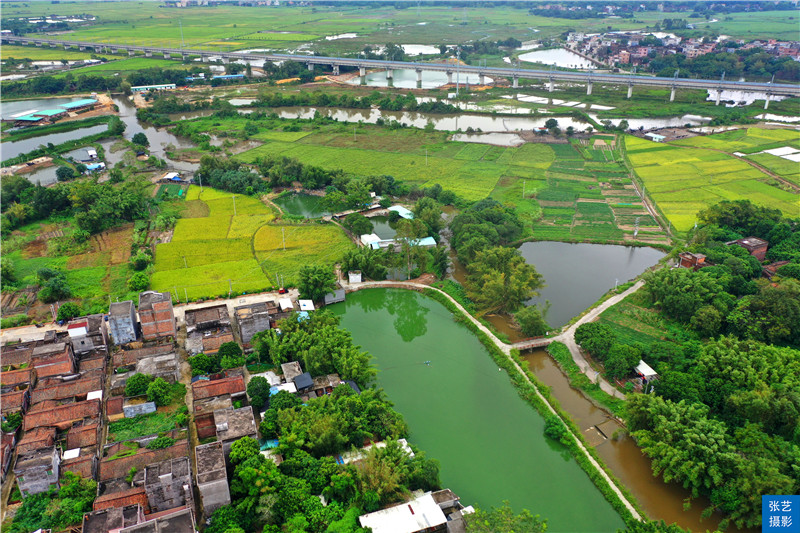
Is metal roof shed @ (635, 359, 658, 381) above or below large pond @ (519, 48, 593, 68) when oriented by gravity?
below

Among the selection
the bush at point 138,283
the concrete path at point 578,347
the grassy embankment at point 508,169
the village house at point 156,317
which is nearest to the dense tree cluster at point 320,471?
the village house at point 156,317

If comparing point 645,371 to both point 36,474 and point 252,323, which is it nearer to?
point 252,323

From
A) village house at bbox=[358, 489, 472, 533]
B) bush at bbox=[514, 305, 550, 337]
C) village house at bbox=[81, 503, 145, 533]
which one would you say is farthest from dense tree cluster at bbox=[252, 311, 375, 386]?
village house at bbox=[81, 503, 145, 533]

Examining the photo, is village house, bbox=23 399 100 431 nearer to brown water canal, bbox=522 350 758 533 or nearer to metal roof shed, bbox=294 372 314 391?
metal roof shed, bbox=294 372 314 391

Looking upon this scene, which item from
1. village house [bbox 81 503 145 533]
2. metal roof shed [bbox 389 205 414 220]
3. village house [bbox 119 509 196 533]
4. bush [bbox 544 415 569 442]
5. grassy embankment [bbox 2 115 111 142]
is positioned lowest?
bush [bbox 544 415 569 442]

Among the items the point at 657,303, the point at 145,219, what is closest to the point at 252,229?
the point at 145,219

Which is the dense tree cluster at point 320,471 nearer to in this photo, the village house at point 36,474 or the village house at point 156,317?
the village house at point 36,474

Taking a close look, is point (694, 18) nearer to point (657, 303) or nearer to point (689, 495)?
point (657, 303)
